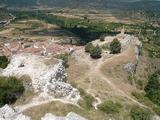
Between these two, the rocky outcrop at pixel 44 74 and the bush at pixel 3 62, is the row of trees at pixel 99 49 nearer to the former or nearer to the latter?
the bush at pixel 3 62

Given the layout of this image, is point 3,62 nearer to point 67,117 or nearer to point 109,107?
point 109,107

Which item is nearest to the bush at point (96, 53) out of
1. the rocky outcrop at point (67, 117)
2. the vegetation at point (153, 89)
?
the vegetation at point (153, 89)

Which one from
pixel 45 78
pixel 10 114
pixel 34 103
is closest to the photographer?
pixel 10 114

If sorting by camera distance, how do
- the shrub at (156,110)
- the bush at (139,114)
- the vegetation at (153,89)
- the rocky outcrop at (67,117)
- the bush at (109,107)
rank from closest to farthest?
the rocky outcrop at (67,117)
the bush at (109,107)
the bush at (139,114)
the shrub at (156,110)
the vegetation at (153,89)

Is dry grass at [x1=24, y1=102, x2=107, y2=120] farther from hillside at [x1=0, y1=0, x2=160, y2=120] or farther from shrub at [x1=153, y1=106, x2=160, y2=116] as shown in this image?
shrub at [x1=153, y1=106, x2=160, y2=116]

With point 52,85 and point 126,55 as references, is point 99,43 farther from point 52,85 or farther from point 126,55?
point 52,85

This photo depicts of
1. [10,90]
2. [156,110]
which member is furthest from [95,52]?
[10,90]
